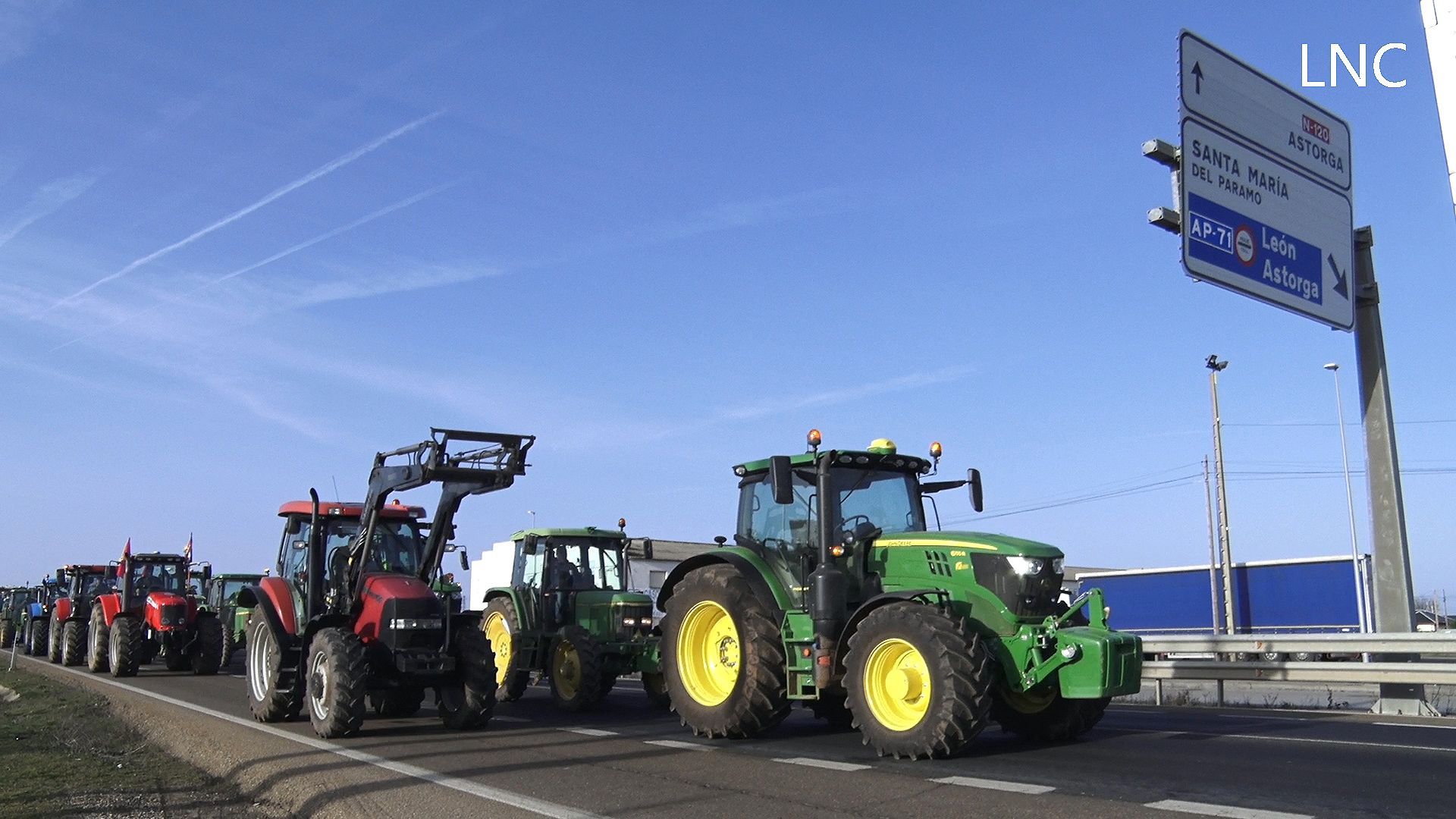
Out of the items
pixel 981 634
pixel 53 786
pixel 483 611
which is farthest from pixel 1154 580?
pixel 53 786

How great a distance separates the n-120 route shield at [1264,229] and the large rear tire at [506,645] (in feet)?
28.9

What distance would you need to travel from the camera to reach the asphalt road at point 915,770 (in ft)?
21.0

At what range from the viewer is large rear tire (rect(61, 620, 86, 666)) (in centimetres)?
2380

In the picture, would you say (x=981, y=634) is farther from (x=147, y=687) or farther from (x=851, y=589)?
(x=147, y=687)

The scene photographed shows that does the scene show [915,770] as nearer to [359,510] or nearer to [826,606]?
[826,606]

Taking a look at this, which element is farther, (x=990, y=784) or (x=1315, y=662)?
(x=1315, y=662)

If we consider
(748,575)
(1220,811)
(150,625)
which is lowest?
(1220,811)

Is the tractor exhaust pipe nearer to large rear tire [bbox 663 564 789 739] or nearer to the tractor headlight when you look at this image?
large rear tire [bbox 663 564 789 739]

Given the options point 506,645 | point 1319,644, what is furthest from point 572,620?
point 1319,644

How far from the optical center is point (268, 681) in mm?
11594

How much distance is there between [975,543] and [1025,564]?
419 mm

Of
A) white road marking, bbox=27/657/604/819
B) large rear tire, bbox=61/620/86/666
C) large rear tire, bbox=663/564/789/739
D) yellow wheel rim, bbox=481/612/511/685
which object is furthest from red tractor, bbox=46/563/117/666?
large rear tire, bbox=663/564/789/739

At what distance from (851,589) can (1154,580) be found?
24.6 meters

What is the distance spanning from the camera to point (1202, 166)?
1220 centimetres
